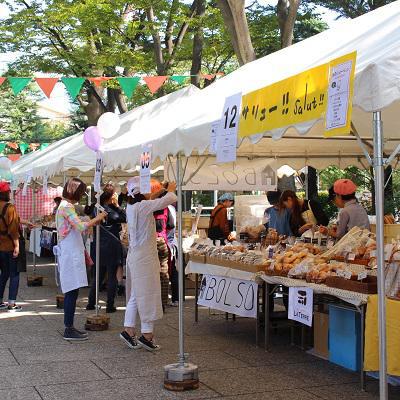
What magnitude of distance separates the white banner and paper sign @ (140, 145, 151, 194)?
12.6 ft

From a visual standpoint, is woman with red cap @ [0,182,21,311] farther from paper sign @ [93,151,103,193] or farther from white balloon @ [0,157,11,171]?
white balloon @ [0,157,11,171]

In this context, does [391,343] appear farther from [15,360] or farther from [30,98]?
[30,98]

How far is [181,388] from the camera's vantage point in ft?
18.9

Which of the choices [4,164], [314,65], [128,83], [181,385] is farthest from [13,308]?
[4,164]

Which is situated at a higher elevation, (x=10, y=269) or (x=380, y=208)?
(x=380, y=208)

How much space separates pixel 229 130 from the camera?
5.04m

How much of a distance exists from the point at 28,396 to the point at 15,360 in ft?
4.63

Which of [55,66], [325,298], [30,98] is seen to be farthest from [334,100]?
[30,98]

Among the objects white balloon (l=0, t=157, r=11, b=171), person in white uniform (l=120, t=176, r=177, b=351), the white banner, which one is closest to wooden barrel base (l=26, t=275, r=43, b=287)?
the white banner

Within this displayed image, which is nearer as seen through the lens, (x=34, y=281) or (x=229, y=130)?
(x=229, y=130)

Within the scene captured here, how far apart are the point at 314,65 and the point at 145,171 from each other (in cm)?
220

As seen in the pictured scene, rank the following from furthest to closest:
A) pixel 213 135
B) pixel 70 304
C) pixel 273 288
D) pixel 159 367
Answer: pixel 70 304, pixel 273 288, pixel 159 367, pixel 213 135

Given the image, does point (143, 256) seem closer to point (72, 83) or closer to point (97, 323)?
point (97, 323)

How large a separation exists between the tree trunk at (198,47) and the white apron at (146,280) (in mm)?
12520
